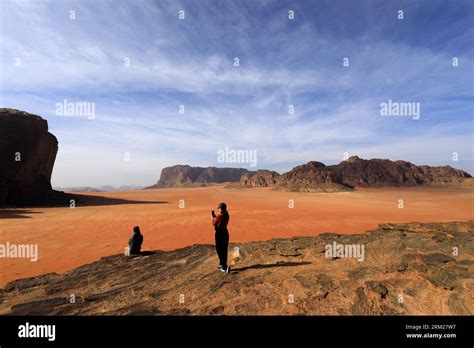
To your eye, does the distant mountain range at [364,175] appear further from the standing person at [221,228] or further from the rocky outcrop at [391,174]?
the standing person at [221,228]

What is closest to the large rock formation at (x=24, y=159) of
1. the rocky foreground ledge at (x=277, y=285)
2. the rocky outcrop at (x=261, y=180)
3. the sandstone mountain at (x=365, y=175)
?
the rocky foreground ledge at (x=277, y=285)

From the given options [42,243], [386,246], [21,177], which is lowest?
[42,243]

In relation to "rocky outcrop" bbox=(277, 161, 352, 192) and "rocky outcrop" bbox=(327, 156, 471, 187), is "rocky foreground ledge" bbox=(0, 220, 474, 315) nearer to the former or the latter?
"rocky outcrop" bbox=(277, 161, 352, 192)

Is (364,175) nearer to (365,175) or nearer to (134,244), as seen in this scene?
(365,175)

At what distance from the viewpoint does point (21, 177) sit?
31.0 metres

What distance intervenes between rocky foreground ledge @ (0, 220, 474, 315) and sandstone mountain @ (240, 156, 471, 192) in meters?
57.3

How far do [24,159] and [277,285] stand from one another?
1528 inches

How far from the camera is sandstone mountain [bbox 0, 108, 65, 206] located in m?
29.6
